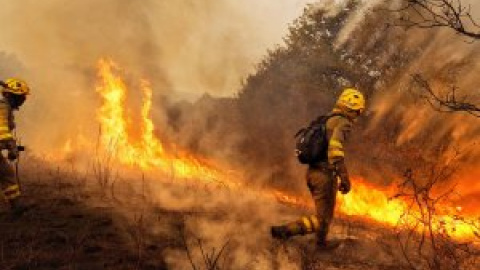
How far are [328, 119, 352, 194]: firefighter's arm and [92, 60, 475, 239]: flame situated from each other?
212 inches

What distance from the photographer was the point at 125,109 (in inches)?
654

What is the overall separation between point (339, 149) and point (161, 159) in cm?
935

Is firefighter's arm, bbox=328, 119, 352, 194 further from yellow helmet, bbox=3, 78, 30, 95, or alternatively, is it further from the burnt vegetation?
yellow helmet, bbox=3, 78, 30, 95

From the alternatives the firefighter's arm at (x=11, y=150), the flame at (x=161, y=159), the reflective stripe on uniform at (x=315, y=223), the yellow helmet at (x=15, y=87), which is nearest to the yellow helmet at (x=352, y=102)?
the reflective stripe on uniform at (x=315, y=223)

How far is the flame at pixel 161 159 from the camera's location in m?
12.9

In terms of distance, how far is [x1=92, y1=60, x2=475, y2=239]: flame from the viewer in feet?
42.3

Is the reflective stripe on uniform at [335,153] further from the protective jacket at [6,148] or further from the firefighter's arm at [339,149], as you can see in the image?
the protective jacket at [6,148]

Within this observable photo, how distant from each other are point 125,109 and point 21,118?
5893 mm

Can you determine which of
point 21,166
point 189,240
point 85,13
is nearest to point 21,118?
point 85,13

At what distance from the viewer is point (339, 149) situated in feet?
22.2

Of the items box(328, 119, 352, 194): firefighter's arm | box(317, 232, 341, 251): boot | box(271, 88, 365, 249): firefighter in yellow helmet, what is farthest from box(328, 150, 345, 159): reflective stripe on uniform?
box(317, 232, 341, 251): boot

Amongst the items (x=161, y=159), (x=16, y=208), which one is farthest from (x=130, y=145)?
(x=16, y=208)

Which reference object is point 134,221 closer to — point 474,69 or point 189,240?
point 189,240

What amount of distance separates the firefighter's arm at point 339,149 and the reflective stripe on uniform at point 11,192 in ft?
15.2
